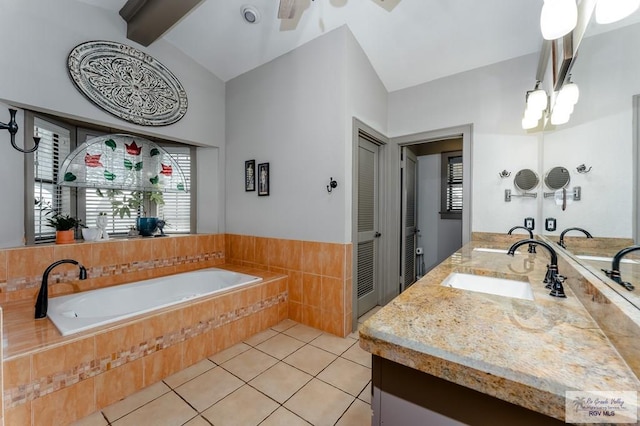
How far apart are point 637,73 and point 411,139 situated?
2.34m

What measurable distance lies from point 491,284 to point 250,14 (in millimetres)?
2947

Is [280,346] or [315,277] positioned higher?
[315,277]

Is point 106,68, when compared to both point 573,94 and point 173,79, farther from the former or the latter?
point 573,94

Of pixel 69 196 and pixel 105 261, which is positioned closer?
pixel 105 261

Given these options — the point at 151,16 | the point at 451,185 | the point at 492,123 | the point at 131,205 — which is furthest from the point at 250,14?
the point at 451,185

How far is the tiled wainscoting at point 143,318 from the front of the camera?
145 centimetres

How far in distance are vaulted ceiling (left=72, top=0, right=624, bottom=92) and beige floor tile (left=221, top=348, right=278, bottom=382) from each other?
302cm

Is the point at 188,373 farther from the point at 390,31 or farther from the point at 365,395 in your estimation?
the point at 390,31

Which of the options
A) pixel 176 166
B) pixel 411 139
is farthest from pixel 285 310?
pixel 411 139

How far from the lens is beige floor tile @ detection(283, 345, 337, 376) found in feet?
6.69

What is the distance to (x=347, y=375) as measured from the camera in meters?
1.96

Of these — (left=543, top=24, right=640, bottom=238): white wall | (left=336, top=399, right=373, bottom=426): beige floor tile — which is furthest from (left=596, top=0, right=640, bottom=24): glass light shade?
(left=336, top=399, right=373, bottom=426): beige floor tile

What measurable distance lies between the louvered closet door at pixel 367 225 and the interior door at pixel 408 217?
1.50 ft

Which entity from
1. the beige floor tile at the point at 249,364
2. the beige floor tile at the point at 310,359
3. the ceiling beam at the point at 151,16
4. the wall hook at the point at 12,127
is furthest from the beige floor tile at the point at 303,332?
the ceiling beam at the point at 151,16
